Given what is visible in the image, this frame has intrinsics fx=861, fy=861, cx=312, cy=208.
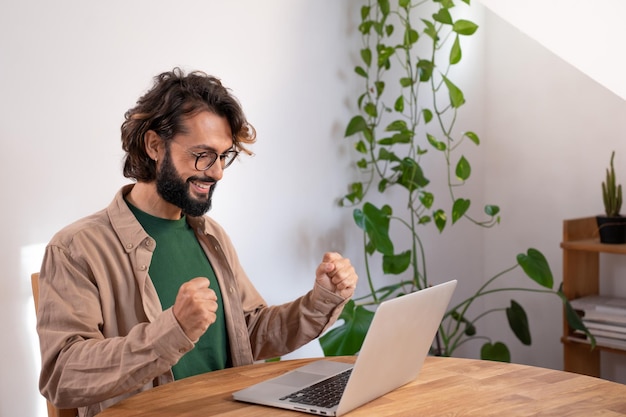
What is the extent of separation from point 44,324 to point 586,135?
8.59 feet

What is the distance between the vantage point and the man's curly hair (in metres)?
2.08

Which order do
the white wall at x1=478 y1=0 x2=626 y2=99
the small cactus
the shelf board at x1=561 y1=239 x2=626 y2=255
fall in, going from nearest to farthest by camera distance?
1. the white wall at x1=478 y1=0 x2=626 y2=99
2. the shelf board at x1=561 y1=239 x2=626 y2=255
3. the small cactus

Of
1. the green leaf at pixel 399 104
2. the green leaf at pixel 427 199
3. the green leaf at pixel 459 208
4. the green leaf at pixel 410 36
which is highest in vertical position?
the green leaf at pixel 410 36

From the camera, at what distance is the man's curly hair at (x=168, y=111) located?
81.9 inches

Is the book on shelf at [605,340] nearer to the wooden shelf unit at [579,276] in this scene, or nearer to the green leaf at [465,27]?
the wooden shelf unit at [579,276]

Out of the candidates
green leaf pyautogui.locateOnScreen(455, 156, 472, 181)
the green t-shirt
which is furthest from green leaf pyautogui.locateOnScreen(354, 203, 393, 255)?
the green t-shirt

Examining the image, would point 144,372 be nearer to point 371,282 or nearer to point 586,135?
point 371,282

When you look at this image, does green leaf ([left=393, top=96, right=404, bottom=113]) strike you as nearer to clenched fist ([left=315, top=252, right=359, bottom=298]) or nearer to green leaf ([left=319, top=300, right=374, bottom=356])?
green leaf ([left=319, top=300, right=374, bottom=356])

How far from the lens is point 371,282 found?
3.56 metres

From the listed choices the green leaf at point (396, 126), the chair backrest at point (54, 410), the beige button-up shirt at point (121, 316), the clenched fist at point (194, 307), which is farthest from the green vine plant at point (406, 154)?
the clenched fist at point (194, 307)

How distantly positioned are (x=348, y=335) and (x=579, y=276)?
1.09 metres

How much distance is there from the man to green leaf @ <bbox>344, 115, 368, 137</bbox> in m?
1.18

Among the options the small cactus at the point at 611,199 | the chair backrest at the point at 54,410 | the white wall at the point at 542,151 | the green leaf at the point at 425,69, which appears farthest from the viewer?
the white wall at the point at 542,151

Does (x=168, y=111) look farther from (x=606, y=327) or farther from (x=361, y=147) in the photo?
(x=606, y=327)
